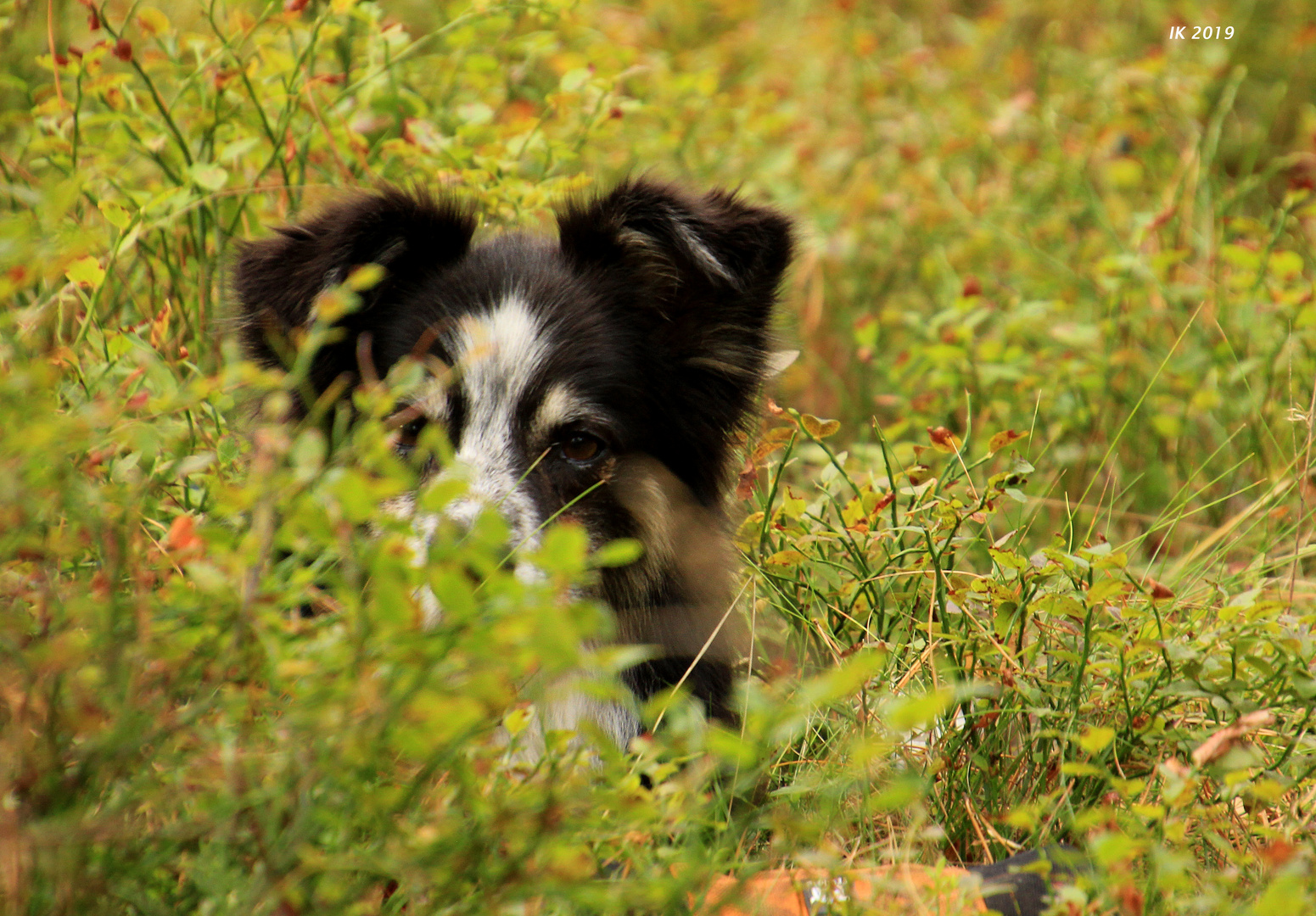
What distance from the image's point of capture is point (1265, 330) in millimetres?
4113

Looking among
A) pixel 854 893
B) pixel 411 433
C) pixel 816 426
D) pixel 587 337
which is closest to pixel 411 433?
pixel 411 433

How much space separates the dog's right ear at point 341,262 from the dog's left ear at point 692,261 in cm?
37

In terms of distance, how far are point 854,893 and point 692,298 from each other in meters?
1.63

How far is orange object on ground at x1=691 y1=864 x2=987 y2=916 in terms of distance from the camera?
1.89 m

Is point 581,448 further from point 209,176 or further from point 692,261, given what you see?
point 209,176

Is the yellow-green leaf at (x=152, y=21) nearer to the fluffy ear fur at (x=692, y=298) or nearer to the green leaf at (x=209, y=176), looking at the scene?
the green leaf at (x=209, y=176)

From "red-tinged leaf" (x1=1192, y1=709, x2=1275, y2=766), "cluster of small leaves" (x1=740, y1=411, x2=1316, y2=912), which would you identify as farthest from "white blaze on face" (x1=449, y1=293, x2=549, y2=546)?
"red-tinged leaf" (x1=1192, y1=709, x2=1275, y2=766)

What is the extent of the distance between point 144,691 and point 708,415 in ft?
6.00

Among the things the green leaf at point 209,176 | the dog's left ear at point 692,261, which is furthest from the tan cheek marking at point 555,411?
the green leaf at point 209,176

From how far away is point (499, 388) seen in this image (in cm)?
292

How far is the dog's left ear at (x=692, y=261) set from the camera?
2.99 m

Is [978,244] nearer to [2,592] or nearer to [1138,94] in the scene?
[1138,94]

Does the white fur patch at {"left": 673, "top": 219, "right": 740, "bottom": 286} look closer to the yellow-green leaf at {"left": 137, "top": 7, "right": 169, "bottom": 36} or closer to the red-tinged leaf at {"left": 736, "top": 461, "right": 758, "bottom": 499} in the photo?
the red-tinged leaf at {"left": 736, "top": 461, "right": 758, "bottom": 499}

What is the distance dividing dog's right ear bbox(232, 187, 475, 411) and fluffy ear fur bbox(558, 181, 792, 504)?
37 cm
